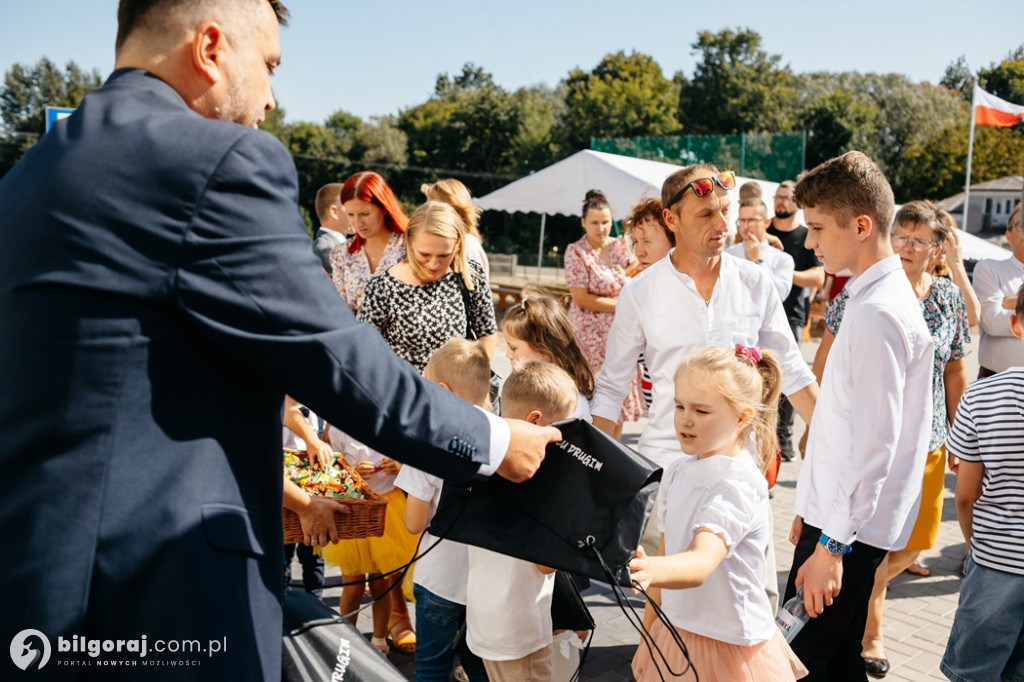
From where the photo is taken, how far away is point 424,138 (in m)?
64.6

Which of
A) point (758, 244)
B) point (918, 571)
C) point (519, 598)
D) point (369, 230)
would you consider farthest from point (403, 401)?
point (758, 244)

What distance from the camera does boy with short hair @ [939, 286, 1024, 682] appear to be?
2963mm

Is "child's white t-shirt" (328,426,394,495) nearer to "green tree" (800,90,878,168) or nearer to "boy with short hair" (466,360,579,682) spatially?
"boy with short hair" (466,360,579,682)

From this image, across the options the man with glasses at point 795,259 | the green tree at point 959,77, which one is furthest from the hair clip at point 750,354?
the green tree at point 959,77

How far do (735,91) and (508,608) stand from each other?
75.1 metres

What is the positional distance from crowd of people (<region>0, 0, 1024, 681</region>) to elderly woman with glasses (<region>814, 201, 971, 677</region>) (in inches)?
0.7

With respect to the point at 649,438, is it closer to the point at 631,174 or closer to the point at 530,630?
the point at 530,630

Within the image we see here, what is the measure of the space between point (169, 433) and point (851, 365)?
2.29m

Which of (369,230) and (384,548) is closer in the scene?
(384,548)

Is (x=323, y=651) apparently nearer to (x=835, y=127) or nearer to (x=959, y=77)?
(x=835, y=127)

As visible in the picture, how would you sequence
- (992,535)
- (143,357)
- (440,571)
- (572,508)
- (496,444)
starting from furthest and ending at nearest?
(440,571), (992,535), (572,508), (496,444), (143,357)

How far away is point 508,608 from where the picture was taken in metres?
3.02

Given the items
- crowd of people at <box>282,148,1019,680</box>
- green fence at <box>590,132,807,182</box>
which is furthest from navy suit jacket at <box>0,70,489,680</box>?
green fence at <box>590,132,807,182</box>

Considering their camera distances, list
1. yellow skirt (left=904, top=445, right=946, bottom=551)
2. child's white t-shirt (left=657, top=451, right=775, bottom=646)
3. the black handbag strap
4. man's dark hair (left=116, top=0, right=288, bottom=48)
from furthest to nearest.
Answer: the black handbag strap < yellow skirt (left=904, top=445, right=946, bottom=551) < child's white t-shirt (left=657, top=451, right=775, bottom=646) < man's dark hair (left=116, top=0, right=288, bottom=48)
